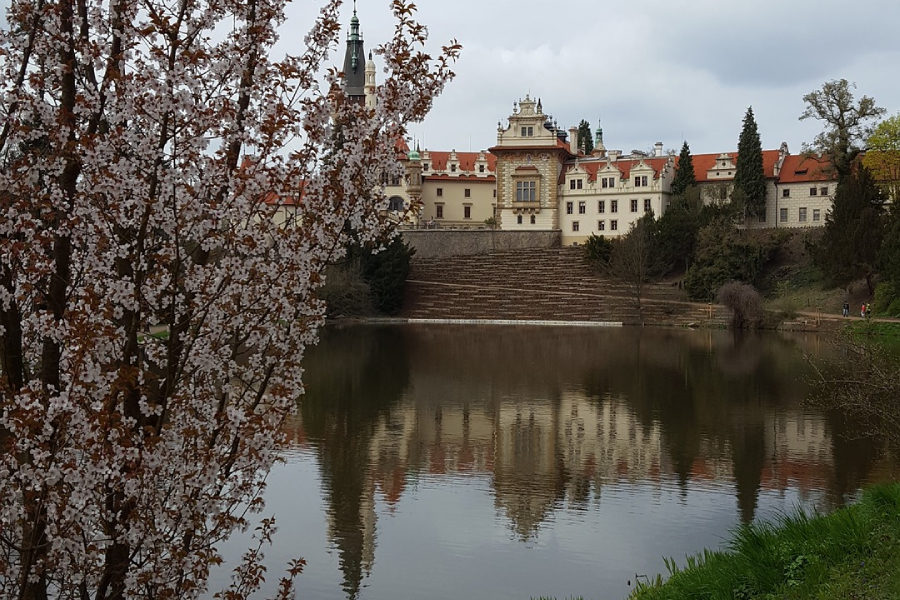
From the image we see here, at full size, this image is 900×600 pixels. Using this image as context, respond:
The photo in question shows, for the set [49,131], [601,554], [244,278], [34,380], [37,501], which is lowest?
[601,554]

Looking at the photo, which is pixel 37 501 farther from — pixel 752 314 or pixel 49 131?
pixel 752 314

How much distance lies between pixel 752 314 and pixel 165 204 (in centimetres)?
3959

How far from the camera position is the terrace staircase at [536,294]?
4584 centimetres

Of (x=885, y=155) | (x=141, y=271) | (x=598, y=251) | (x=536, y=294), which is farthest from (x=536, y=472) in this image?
(x=885, y=155)

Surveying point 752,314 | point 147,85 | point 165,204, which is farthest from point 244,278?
point 752,314

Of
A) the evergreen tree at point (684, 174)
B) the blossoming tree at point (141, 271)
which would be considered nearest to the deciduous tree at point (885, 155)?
the evergreen tree at point (684, 174)

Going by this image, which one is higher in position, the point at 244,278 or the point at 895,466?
the point at 244,278

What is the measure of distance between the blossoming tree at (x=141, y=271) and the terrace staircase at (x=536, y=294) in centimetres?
4005

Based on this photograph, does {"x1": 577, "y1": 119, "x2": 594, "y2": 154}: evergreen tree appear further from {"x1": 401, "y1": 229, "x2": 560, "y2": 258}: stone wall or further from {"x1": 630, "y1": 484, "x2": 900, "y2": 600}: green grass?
{"x1": 630, "y1": 484, "x2": 900, "y2": 600}: green grass

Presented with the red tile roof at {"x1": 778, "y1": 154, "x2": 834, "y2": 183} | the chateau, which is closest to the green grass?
the chateau

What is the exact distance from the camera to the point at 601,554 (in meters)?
10.3

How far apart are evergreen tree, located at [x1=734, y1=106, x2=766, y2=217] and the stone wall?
11.1m

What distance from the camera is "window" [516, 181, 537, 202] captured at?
5812cm

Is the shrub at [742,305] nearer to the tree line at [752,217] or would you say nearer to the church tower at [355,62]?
the tree line at [752,217]
